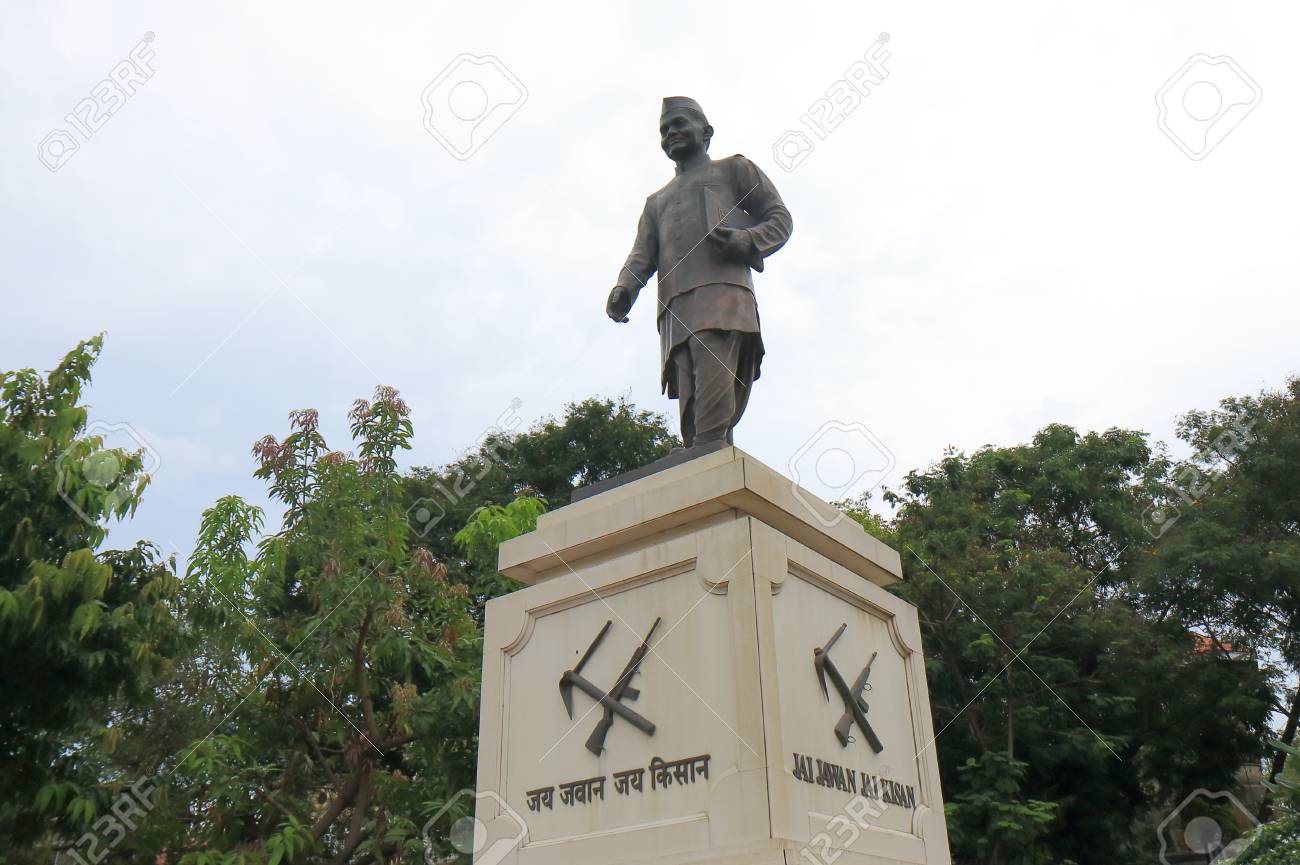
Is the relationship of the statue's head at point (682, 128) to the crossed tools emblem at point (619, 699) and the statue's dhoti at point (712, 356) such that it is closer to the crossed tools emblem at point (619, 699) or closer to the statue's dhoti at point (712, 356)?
the statue's dhoti at point (712, 356)

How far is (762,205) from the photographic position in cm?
586

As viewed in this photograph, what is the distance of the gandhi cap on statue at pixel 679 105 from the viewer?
19.9 feet

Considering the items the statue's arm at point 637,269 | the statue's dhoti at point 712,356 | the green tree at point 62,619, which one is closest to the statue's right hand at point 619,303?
the statue's arm at point 637,269

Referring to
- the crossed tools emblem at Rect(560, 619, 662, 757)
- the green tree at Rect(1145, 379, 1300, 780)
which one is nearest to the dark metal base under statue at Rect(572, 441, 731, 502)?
the crossed tools emblem at Rect(560, 619, 662, 757)

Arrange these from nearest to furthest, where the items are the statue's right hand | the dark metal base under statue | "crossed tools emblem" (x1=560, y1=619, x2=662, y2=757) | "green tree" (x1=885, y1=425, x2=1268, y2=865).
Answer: "crossed tools emblem" (x1=560, y1=619, x2=662, y2=757) < the dark metal base under statue < the statue's right hand < "green tree" (x1=885, y1=425, x2=1268, y2=865)

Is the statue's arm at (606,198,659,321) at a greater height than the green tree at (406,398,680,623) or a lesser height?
lesser

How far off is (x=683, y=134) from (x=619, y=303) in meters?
1.03

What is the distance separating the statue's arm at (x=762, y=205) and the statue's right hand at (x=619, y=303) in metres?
0.71

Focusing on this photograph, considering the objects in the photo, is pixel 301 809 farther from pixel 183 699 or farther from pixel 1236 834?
pixel 1236 834

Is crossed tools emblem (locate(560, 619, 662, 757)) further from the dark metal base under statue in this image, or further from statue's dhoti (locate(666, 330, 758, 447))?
statue's dhoti (locate(666, 330, 758, 447))

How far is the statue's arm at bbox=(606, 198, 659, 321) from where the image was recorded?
592cm

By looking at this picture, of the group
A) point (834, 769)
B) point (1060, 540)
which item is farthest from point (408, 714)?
point (1060, 540)

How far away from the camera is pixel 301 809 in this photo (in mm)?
10961

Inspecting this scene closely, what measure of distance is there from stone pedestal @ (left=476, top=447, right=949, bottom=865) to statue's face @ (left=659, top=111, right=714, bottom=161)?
2001 millimetres
